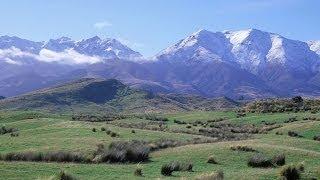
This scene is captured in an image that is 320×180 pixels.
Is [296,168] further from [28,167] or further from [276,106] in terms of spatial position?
[276,106]

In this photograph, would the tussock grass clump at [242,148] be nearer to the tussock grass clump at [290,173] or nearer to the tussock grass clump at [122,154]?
the tussock grass clump at [122,154]

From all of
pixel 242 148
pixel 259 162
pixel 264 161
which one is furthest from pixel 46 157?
pixel 242 148

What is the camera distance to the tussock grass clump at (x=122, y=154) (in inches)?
1320

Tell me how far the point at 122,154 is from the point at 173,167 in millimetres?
5596

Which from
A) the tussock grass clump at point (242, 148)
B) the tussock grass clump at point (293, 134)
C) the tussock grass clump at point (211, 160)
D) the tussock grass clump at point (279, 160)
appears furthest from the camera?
the tussock grass clump at point (293, 134)

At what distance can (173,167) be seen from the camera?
29.5 meters

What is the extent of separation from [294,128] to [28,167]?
40964 mm

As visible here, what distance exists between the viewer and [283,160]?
110 feet

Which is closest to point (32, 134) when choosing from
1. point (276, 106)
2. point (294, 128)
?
point (294, 128)

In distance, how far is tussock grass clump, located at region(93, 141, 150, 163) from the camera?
3353 centimetres

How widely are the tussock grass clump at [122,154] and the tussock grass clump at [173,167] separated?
4899 mm

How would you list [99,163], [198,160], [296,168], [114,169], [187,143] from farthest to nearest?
[187,143], [198,160], [99,163], [114,169], [296,168]

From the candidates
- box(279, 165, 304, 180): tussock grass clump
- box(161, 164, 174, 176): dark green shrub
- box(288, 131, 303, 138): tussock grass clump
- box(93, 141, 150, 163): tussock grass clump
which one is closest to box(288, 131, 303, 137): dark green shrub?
box(288, 131, 303, 138): tussock grass clump

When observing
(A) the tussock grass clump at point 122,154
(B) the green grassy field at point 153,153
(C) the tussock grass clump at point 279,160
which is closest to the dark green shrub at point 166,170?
(B) the green grassy field at point 153,153
